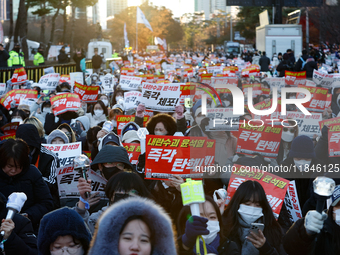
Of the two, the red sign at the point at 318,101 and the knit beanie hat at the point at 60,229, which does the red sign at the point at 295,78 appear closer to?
the red sign at the point at 318,101

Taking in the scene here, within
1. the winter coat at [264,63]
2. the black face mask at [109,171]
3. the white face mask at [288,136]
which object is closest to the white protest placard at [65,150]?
the black face mask at [109,171]

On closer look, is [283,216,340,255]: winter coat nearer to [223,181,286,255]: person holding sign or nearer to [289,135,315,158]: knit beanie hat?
[223,181,286,255]: person holding sign

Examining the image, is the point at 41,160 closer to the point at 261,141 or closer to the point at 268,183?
the point at 268,183

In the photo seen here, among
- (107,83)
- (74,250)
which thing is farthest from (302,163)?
(107,83)

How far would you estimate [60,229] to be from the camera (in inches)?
118

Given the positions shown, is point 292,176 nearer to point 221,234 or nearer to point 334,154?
point 334,154

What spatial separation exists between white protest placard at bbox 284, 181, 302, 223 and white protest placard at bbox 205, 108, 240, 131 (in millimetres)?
1917

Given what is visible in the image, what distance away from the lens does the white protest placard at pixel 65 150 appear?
5.93 metres

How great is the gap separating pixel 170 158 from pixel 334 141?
6.37 feet

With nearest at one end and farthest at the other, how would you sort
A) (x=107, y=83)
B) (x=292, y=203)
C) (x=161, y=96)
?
(x=292, y=203) < (x=161, y=96) < (x=107, y=83)

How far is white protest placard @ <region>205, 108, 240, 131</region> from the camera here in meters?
6.59

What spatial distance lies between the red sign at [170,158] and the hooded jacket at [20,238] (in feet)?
4.41

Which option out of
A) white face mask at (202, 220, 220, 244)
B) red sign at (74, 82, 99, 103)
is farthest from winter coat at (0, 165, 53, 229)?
red sign at (74, 82, 99, 103)

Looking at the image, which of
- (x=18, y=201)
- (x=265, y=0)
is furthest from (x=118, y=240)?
(x=265, y=0)
